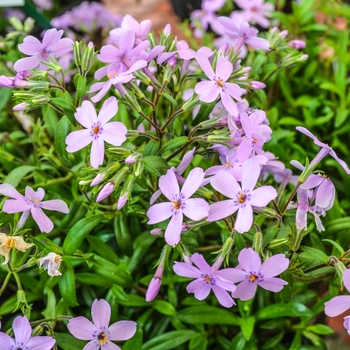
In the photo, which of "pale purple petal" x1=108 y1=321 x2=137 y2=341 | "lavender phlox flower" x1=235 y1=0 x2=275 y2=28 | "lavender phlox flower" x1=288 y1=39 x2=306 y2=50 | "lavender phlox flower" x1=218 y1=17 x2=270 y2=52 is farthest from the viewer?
"lavender phlox flower" x1=235 y1=0 x2=275 y2=28

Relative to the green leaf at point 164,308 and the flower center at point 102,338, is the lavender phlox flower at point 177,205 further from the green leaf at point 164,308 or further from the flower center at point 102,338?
the green leaf at point 164,308

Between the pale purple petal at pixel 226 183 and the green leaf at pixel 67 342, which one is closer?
the pale purple petal at pixel 226 183

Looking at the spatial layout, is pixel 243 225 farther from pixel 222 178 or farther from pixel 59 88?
pixel 59 88

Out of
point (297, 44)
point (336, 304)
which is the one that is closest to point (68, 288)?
point (336, 304)

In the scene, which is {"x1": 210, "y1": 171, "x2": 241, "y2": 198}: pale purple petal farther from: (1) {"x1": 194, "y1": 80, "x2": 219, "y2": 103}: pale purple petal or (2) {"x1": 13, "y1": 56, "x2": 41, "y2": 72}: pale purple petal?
(2) {"x1": 13, "y1": 56, "x2": 41, "y2": 72}: pale purple petal

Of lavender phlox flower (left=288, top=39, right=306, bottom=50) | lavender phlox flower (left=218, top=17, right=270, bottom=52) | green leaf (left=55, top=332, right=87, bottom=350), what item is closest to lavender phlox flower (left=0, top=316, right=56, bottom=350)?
green leaf (left=55, top=332, right=87, bottom=350)

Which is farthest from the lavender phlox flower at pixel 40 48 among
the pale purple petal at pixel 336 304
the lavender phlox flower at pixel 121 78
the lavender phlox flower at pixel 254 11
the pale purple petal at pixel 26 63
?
the lavender phlox flower at pixel 254 11
